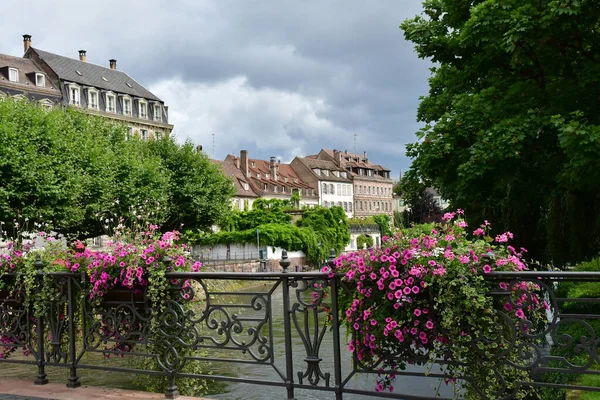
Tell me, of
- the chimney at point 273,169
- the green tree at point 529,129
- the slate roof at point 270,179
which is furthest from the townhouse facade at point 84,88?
the green tree at point 529,129

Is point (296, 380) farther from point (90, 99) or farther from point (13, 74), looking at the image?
point (90, 99)

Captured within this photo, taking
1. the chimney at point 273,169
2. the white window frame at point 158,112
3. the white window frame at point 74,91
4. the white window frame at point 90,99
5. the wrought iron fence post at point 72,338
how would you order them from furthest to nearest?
the chimney at point 273,169 < the white window frame at point 158,112 < the white window frame at point 90,99 < the white window frame at point 74,91 < the wrought iron fence post at point 72,338

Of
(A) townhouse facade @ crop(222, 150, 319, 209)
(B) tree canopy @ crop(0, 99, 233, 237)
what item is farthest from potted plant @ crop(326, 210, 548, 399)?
(A) townhouse facade @ crop(222, 150, 319, 209)

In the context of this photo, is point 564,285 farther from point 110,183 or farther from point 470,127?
point 110,183

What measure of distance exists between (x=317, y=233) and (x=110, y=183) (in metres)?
30.5

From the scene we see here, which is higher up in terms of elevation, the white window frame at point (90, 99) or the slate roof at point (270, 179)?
the white window frame at point (90, 99)

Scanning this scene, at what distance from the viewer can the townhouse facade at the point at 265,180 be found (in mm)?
78562

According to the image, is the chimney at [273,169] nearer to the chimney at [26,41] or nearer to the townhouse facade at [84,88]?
the townhouse facade at [84,88]

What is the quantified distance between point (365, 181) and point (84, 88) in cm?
5848

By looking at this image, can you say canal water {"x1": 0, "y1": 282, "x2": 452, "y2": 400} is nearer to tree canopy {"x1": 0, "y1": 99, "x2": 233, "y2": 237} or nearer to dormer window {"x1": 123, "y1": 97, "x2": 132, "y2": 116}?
tree canopy {"x1": 0, "y1": 99, "x2": 233, "y2": 237}

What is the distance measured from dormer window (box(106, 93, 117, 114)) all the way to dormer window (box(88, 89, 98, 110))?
4.46ft

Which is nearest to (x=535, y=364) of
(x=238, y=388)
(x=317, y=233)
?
(x=238, y=388)

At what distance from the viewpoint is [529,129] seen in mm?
→ 11633

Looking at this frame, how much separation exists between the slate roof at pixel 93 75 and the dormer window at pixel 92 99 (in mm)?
708
